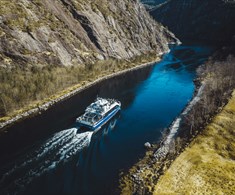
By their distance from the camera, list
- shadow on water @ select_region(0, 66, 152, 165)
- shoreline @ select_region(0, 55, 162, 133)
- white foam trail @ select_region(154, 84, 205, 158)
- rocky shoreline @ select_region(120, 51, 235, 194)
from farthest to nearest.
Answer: shoreline @ select_region(0, 55, 162, 133) → shadow on water @ select_region(0, 66, 152, 165) → white foam trail @ select_region(154, 84, 205, 158) → rocky shoreline @ select_region(120, 51, 235, 194)

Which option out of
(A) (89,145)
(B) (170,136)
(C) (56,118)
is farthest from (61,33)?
(B) (170,136)

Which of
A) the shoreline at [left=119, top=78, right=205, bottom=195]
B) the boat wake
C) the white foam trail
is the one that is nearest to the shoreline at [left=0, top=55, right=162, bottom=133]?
the boat wake

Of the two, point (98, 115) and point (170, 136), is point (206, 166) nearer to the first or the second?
point (170, 136)

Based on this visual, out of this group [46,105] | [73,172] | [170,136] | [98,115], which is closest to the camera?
[73,172]

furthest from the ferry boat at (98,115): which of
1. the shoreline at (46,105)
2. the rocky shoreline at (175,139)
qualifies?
the shoreline at (46,105)

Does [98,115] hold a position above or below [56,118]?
above

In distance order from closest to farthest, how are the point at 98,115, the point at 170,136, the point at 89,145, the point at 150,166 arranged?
the point at 150,166
the point at 89,145
the point at 170,136
the point at 98,115

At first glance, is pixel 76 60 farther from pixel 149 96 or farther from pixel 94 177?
pixel 94 177

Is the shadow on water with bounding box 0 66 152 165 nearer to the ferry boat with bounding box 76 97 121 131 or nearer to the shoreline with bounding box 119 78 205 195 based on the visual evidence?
the ferry boat with bounding box 76 97 121 131
